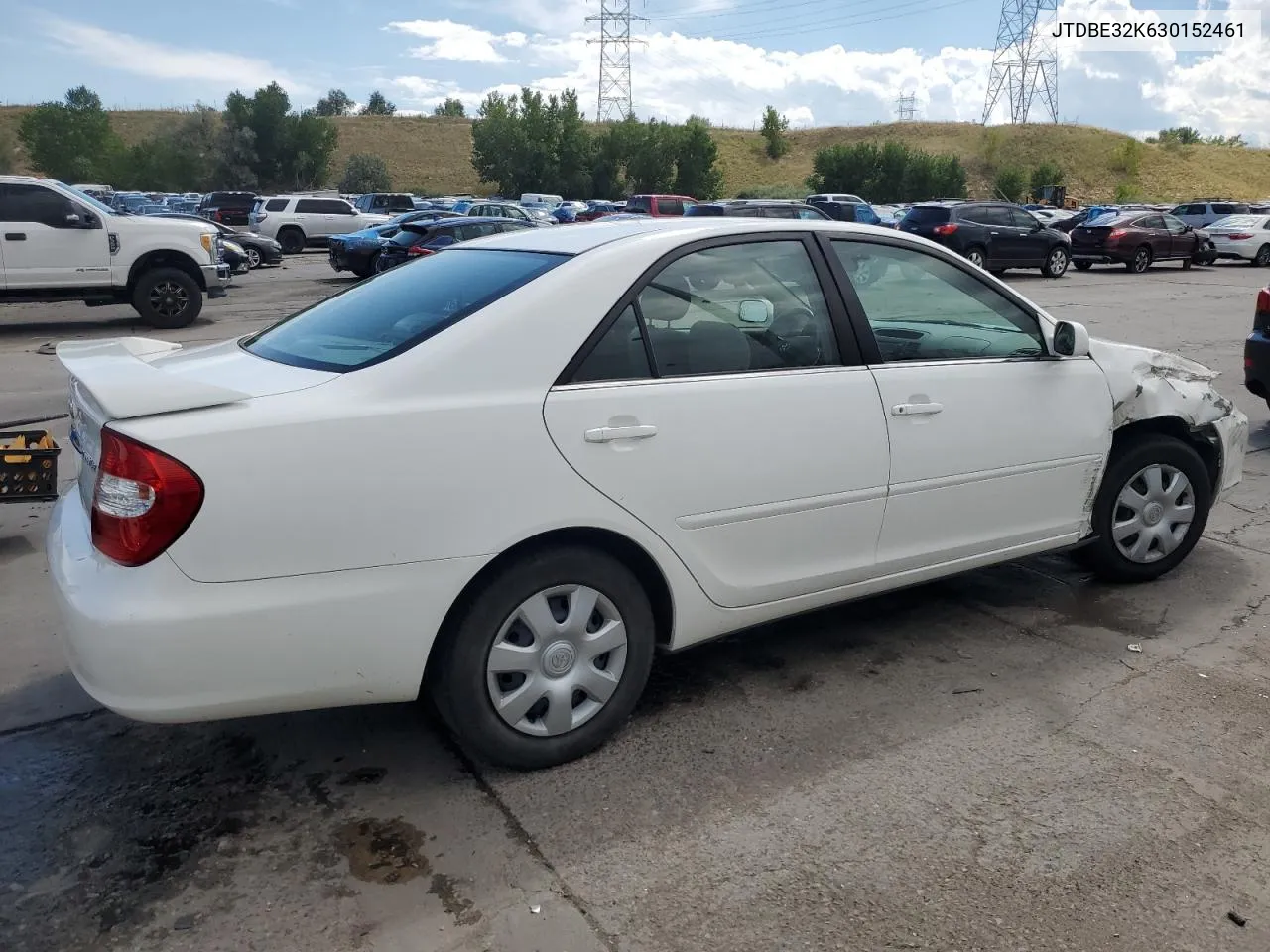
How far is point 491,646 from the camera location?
9.83ft

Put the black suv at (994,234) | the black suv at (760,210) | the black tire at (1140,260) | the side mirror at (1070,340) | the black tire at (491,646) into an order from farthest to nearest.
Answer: the black tire at (1140,260) < the black suv at (994,234) < the black suv at (760,210) < the side mirror at (1070,340) < the black tire at (491,646)

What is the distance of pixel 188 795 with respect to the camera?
3.09m

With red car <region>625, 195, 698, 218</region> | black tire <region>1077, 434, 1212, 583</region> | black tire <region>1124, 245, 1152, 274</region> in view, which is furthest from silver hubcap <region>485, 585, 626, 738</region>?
black tire <region>1124, 245, 1152, 274</region>

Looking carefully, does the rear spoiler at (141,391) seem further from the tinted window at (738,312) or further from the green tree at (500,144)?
the green tree at (500,144)

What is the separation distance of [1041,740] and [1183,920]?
87 cm

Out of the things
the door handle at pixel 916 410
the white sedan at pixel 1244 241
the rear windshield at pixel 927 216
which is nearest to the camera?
the door handle at pixel 916 410

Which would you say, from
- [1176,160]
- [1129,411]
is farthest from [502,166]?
[1129,411]

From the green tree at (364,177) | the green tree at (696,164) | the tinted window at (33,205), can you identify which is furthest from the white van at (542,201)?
the green tree at (364,177)

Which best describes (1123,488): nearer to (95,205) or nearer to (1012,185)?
(95,205)

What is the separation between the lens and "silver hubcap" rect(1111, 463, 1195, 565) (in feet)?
15.1

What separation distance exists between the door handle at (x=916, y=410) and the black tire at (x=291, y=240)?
32.9 meters

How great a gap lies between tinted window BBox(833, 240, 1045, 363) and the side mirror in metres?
0.06

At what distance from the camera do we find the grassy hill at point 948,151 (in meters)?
81.3

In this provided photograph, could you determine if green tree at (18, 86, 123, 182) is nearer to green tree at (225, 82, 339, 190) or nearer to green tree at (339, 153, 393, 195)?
green tree at (225, 82, 339, 190)
